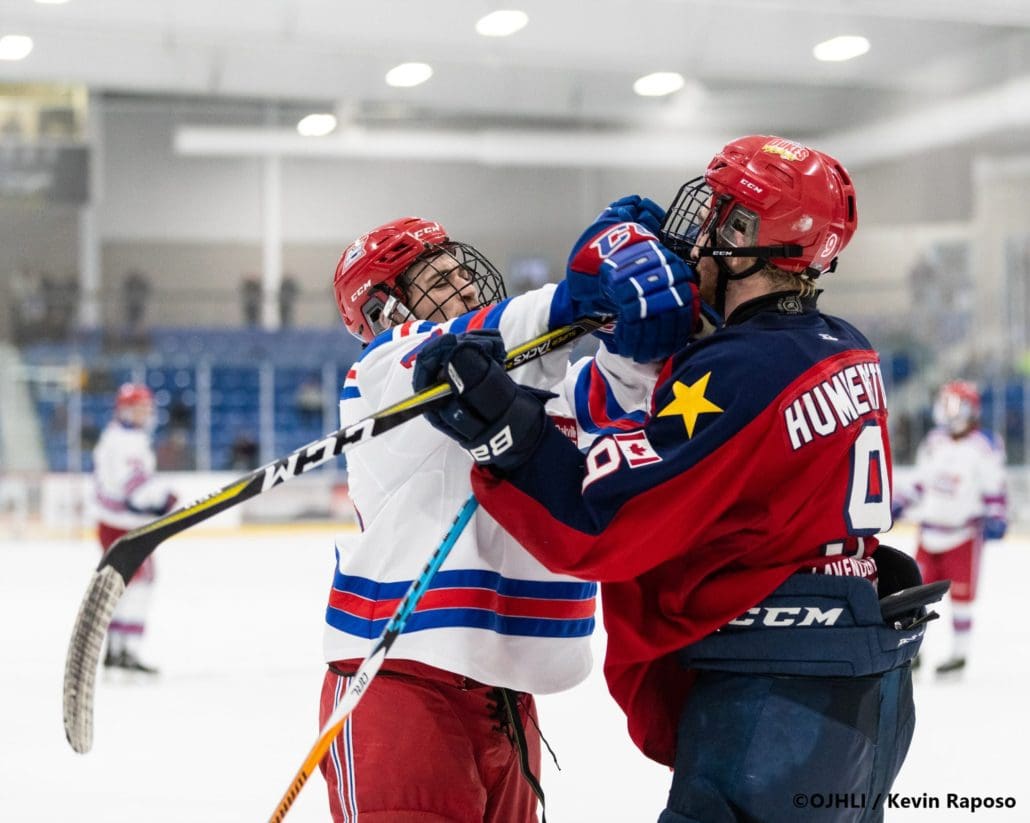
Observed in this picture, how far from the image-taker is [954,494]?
6.11 meters

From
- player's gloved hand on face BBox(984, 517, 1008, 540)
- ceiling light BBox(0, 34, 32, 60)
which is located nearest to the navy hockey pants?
player's gloved hand on face BBox(984, 517, 1008, 540)

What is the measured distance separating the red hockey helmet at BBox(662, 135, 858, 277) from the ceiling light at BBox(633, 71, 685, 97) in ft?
39.9

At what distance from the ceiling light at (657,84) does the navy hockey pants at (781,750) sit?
1244 centimetres

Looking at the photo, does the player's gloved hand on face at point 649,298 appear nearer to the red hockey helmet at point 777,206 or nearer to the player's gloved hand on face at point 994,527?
the red hockey helmet at point 777,206

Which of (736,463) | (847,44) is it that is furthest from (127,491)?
(847,44)

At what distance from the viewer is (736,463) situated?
1.56 meters

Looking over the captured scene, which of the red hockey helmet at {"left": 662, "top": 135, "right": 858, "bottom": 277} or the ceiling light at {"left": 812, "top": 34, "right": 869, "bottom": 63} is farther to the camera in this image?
the ceiling light at {"left": 812, "top": 34, "right": 869, "bottom": 63}

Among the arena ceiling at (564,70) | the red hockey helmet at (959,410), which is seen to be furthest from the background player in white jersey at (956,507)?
the arena ceiling at (564,70)

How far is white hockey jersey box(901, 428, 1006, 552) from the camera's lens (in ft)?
19.9

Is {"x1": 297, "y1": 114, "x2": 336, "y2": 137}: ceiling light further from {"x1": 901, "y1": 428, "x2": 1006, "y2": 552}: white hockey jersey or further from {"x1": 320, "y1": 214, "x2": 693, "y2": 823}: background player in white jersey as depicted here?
{"x1": 320, "y1": 214, "x2": 693, "y2": 823}: background player in white jersey

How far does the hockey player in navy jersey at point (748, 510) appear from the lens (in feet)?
5.12

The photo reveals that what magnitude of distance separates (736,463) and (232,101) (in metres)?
15.0

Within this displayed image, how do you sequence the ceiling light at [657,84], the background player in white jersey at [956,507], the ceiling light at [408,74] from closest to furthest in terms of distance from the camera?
the background player in white jersey at [956,507] < the ceiling light at [408,74] < the ceiling light at [657,84]

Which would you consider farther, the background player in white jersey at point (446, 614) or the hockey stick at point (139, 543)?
the background player in white jersey at point (446, 614)
